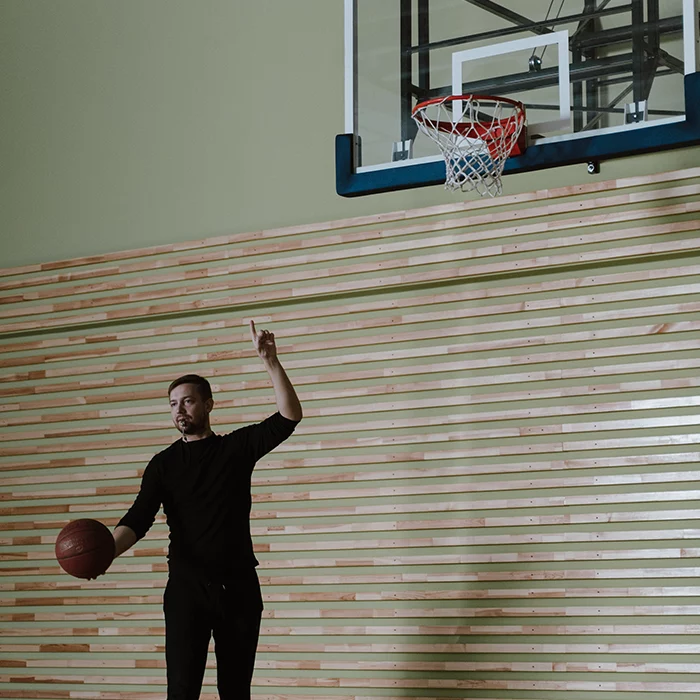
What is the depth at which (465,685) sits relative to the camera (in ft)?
18.6

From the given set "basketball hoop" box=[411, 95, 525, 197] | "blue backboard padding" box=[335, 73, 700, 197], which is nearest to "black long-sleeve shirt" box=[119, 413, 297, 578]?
"blue backboard padding" box=[335, 73, 700, 197]

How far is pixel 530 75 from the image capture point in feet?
16.2

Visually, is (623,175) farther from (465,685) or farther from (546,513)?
(465,685)

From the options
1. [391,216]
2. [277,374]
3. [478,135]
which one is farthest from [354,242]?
[277,374]

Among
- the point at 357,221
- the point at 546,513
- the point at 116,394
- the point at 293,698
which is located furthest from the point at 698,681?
the point at 116,394

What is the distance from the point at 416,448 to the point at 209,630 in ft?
5.64

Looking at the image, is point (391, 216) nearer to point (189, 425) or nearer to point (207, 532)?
point (189, 425)

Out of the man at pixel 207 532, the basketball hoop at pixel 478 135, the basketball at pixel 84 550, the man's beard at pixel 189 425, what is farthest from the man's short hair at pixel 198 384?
the basketball hoop at pixel 478 135

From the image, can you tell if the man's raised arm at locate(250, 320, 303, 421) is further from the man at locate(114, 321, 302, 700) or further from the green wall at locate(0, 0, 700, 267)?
the green wall at locate(0, 0, 700, 267)

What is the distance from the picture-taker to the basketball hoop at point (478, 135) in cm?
483

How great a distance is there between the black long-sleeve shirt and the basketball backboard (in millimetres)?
1256

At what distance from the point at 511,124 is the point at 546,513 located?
77.5 inches

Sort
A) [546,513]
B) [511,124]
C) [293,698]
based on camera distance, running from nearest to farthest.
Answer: [511,124] < [546,513] < [293,698]

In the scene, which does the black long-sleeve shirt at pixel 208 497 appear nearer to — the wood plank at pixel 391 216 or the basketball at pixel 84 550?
the basketball at pixel 84 550
